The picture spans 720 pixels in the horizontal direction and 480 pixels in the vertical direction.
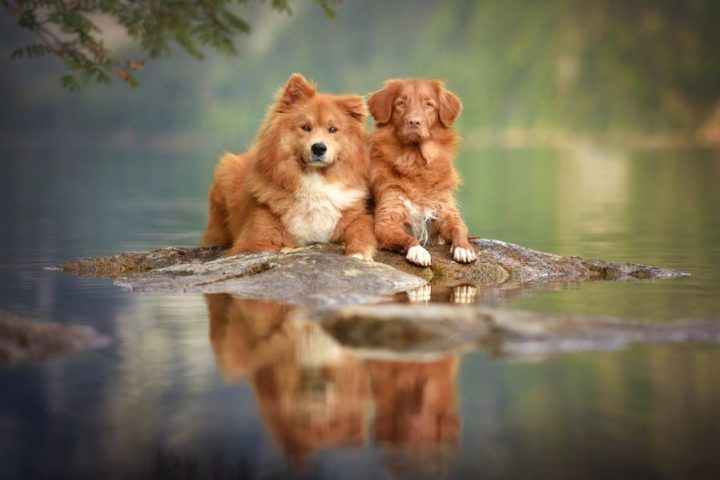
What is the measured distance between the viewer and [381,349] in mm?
7234

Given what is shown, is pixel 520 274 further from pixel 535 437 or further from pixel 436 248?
pixel 535 437

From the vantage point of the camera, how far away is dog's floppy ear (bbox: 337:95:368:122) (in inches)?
417

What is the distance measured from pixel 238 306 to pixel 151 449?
12.2 ft

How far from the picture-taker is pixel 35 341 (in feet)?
24.0

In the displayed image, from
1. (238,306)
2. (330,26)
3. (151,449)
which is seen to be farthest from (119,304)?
(330,26)

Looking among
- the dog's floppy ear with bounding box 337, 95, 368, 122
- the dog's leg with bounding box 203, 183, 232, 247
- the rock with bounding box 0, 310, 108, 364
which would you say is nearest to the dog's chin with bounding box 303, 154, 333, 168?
the dog's floppy ear with bounding box 337, 95, 368, 122

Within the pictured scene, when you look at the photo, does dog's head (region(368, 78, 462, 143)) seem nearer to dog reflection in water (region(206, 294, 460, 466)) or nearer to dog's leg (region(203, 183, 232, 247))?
dog's leg (region(203, 183, 232, 247))

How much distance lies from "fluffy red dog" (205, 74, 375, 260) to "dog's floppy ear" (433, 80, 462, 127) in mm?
718

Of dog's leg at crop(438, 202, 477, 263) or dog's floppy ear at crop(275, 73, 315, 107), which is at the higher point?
dog's floppy ear at crop(275, 73, 315, 107)

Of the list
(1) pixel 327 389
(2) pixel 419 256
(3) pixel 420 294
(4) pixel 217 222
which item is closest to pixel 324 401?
(1) pixel 327 389

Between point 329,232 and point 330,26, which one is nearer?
point 329,232

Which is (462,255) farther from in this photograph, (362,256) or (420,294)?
(420,294)

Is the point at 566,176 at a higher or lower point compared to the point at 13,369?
higher

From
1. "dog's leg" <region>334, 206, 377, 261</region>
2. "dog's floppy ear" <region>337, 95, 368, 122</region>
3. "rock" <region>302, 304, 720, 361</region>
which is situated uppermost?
"dog's floppy ear" <region>337, 95, 368, 122</region>
